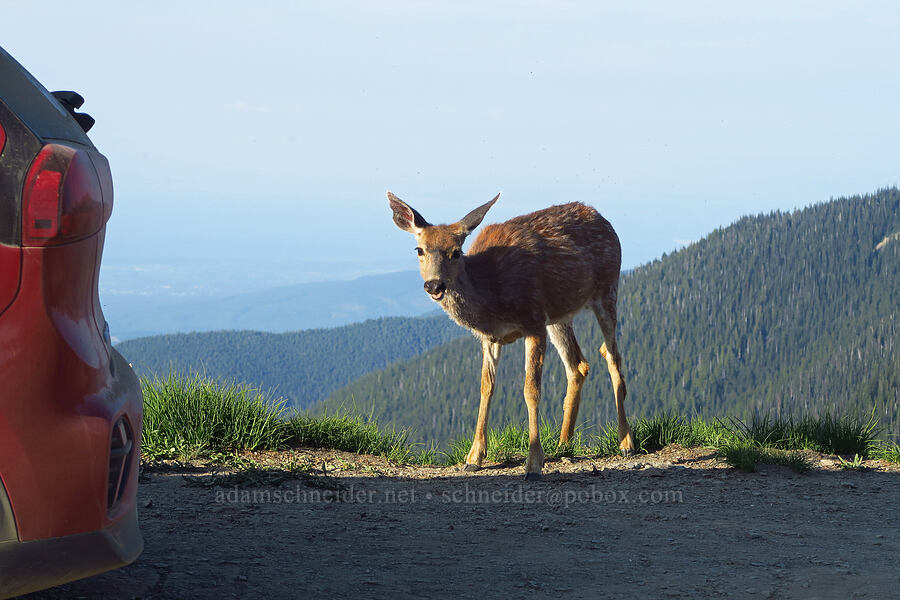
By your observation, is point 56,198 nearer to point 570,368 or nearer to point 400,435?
point 400,435

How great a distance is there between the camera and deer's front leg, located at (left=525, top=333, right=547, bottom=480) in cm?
847

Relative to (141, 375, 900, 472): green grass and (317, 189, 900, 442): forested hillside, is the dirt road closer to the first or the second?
(141, 375, 900, 472): green grass

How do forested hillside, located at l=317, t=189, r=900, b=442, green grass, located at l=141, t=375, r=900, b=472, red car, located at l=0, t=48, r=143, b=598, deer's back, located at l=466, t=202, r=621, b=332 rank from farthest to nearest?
forested hillside, located at l=317, t=189, r=900, b=442 < deer's back, located at l=466, t=202, r=621, b=332 < green grass, located at l=141, t=375, r=900, b=472 < red car, located at l=0, t=48, r=143, b=598

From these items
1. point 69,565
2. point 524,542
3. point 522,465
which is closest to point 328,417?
point 522,465

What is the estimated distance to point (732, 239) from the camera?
17100 centimetres

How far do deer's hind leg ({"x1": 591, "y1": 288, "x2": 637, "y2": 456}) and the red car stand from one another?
734cm

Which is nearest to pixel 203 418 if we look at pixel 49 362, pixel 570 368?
pixel 570 368

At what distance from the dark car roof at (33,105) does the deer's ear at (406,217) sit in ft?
16.3

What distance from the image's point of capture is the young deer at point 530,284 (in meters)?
8.48

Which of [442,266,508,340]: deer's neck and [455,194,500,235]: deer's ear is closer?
[455,194,500,235]: deer's ear

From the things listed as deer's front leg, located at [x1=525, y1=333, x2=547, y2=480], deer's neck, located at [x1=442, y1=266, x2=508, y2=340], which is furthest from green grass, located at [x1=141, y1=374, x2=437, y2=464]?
deer's neck, located at [x1=442, y1=266, x2=508, y2=340]

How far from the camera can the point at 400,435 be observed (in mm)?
10312

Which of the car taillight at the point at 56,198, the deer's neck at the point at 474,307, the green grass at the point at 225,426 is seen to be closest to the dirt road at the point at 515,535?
the green grass at the point at 225,426

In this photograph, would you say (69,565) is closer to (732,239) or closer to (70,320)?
(70,320)
